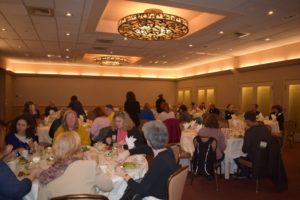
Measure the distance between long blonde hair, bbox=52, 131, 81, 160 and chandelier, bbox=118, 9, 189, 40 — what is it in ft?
14.7

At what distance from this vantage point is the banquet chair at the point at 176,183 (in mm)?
2141

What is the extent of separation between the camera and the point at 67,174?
78.2 inches

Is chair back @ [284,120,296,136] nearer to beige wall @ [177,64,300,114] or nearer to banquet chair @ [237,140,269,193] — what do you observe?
beige wall @ [177,64,300,114]

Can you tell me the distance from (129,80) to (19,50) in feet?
25.3

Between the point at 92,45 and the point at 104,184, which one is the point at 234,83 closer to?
the point at 92,45

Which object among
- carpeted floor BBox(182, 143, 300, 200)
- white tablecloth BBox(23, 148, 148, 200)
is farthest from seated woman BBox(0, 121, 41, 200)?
carpeted floor BBox(182, 143, 300, 200)

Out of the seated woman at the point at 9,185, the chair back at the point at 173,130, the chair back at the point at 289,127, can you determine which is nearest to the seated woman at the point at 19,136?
the seated woman at the point at 9,185

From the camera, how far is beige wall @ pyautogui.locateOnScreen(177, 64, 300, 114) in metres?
9.97

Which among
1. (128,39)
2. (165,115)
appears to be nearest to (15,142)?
(165,115)

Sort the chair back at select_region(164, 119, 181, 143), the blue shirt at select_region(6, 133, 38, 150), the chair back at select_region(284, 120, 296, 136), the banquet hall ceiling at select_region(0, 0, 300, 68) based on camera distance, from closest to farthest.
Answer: the blue shirt at select_region(6, 133, 38, 150), the banquet hall ceiling at select_region(0, 0, 300, 68), the chair back at select_region(164, 119, 181, 143), the chair back at select_region(284, 120, 296, 136)

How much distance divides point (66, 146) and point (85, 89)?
14931mm

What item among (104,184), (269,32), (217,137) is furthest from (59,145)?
(269,32)

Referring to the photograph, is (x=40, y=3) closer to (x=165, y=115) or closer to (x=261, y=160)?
(x=165, y=115)

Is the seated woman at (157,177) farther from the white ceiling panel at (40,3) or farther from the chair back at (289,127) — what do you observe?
the chair back at (289,127)
